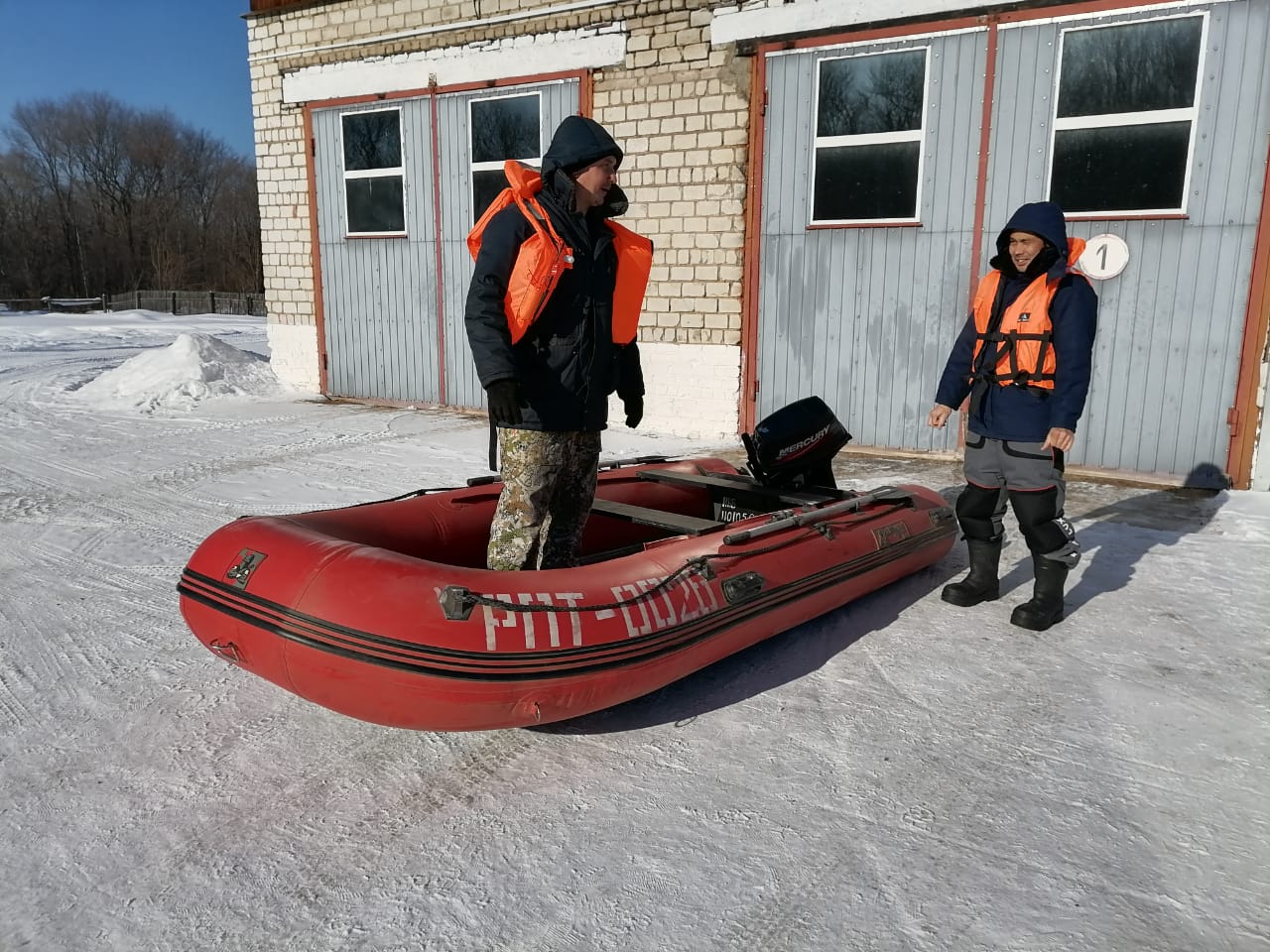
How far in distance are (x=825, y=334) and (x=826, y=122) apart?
5.61ft

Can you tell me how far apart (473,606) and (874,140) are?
6.03 metres

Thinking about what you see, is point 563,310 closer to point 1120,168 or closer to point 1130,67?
point 1120,168

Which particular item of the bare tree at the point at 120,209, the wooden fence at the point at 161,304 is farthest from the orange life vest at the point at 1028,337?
the bare tree at the point at 120,209

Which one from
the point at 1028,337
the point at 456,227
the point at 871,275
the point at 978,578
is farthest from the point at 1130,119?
the point at 456,227

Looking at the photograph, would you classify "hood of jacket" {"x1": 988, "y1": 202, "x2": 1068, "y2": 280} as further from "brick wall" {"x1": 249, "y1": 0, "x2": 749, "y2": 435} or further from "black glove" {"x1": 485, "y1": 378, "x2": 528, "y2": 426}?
"brick wall" {"x1": 249, "y1": 0, "x2": 749, "y2": 435}

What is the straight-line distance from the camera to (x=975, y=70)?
675 cm

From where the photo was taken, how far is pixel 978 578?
409 centimetres

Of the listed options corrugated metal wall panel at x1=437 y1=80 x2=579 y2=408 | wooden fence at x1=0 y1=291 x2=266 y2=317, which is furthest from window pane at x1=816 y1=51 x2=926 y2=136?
wooden fence at x1=0 y1=291 x2=266 y2=317

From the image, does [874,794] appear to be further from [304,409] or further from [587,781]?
[304,409]

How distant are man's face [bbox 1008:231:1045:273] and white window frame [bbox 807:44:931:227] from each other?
3685mm

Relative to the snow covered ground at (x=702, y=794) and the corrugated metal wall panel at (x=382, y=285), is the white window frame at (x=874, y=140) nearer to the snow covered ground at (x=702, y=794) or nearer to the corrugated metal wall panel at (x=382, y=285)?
the snow covered ground at (x=702, y=794)

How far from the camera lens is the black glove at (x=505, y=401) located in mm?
2895

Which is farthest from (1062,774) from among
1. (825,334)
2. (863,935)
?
(825,334)

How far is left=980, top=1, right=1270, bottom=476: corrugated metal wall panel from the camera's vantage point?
5941 mm
